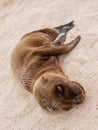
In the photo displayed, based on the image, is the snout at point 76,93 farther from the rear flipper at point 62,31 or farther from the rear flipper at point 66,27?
the rear flipper at point 66,27

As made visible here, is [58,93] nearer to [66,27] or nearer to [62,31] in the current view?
[62,31]

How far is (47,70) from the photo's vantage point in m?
4.38

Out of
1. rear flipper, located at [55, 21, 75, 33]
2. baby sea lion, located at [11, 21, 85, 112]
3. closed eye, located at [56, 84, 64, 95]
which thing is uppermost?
closed eye, located at [56, 84, 64, 95]

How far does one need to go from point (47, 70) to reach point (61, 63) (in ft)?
1.53

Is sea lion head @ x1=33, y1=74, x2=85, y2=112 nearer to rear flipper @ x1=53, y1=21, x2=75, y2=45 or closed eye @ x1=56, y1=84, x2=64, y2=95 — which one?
closed eye @ x1=56, y1=84, x2=64, y2=95

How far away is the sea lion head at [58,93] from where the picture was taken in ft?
12.2

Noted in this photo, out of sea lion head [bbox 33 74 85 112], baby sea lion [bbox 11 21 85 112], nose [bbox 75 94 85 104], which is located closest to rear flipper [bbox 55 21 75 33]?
baby sea lion [bbox 11 21 85 112]

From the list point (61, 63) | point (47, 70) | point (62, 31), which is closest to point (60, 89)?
point (47, 70)

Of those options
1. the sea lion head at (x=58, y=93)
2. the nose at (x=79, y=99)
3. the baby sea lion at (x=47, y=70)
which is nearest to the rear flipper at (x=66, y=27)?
the baby sea lion at (x=47, y=70)

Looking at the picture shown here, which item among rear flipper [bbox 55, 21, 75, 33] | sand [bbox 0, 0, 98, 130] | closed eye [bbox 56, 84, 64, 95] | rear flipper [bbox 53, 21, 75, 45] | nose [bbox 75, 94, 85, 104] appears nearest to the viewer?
closed eye [bbox 56, 84, 64, 95]

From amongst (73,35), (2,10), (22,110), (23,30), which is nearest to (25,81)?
(22,110)

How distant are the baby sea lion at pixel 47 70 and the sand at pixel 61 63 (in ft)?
0.47

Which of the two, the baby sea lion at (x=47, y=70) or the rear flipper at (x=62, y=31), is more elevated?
the baby sea lion at (x=47, y=70)

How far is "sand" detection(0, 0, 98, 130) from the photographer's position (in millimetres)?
3936
